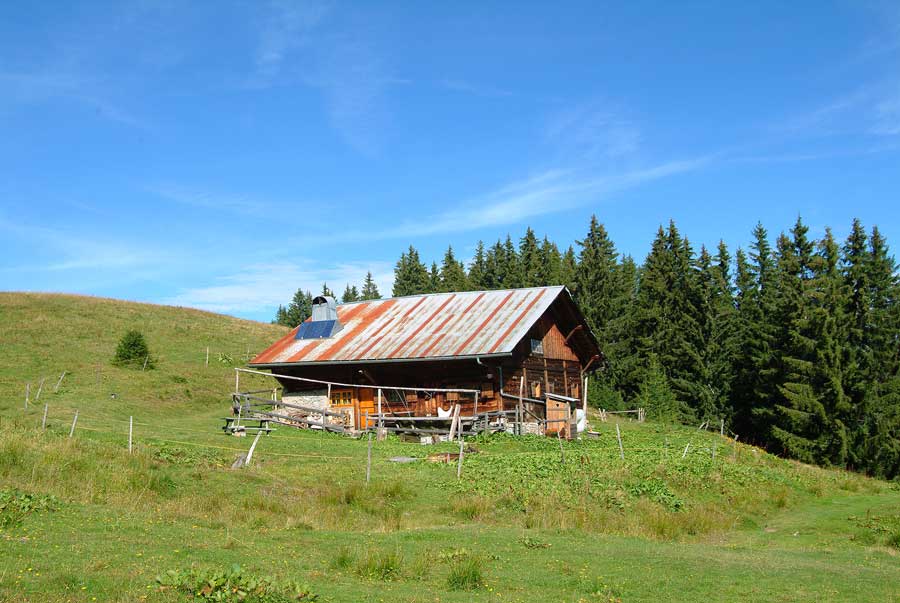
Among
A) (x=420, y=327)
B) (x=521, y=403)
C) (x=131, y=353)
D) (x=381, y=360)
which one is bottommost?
(x=521, y=403)

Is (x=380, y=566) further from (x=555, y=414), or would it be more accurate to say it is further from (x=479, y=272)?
(x=479, y=272)

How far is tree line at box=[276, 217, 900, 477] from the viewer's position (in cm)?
4512

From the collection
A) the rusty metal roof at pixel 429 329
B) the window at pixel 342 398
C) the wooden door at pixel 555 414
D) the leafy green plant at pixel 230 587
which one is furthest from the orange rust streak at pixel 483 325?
the leafy green plant at pixel 230 587

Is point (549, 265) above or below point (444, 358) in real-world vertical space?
above

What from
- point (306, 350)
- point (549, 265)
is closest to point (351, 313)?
point (306, 350)

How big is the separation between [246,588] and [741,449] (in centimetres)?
2623

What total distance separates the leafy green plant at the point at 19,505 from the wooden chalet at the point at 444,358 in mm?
17409

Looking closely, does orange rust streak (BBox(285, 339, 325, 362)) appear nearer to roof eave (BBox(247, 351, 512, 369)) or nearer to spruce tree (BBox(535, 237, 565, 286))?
roof eave (BBox(247, 351, 512, 369))

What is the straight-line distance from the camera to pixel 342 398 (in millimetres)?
34938

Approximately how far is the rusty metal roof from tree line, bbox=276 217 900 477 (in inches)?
768

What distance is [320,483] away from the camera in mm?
18562

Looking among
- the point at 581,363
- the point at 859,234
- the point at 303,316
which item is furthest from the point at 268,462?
the point at 303,316

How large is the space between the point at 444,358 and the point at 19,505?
2084cm

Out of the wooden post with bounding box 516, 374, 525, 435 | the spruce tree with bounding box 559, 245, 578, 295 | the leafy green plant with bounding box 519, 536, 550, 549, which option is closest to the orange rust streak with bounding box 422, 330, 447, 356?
the wooden post with bounding box 516, 374, 525, 435
